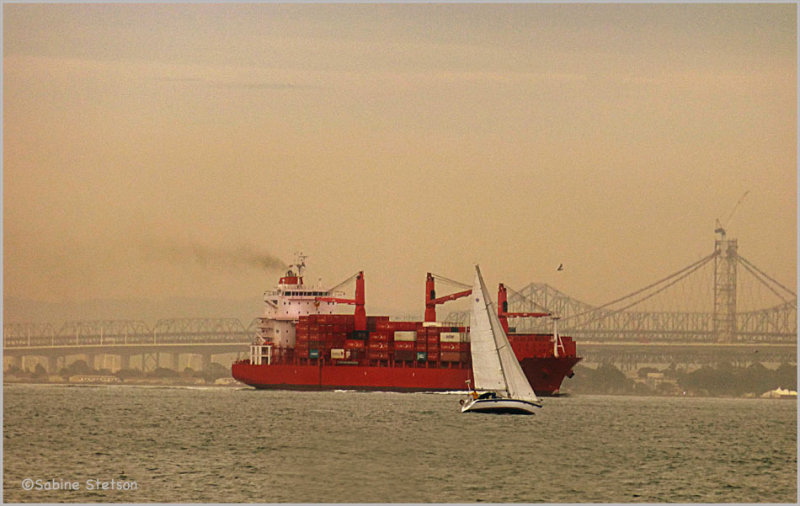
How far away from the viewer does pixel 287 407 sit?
224ft

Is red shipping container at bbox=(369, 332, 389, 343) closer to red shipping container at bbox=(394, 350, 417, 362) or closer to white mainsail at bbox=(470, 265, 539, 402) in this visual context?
red shipping container at bbox=(394, 350, 417, 362)

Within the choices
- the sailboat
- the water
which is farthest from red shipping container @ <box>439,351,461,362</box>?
the sailboat

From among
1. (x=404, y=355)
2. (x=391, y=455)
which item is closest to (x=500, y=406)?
(x=391, y=455)

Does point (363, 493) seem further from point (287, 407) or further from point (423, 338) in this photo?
point (423, 338)

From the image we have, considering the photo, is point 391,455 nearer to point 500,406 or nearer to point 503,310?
point 500,406

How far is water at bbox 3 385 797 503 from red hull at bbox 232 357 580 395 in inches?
403

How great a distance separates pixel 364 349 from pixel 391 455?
4180cm

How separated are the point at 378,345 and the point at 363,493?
1942 inches

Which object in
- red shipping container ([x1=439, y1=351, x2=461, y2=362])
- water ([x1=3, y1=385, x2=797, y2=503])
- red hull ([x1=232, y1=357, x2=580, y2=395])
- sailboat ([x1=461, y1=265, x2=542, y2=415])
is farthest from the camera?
red shipping container ([x1=439, y1=351, x2=461, y2=362])

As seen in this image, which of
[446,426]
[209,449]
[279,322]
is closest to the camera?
[209,449]

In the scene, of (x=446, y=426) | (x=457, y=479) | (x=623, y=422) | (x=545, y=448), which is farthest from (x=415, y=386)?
(x=457, y=479)

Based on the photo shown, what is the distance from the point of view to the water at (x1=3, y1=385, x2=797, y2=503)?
1544 inches

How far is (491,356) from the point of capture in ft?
192

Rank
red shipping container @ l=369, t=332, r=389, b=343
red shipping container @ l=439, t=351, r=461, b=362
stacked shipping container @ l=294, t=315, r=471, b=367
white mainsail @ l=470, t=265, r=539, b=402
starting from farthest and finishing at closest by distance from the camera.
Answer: red shipping container @ l=369, t=332, r=389, b=343 < stacked shipping container @ l=294, t=315, r=471, b=367 < red shipping container @ l=439, t=351, r=461, b=362 < white mainsail @ l=470, t=265, r=539, b=402
